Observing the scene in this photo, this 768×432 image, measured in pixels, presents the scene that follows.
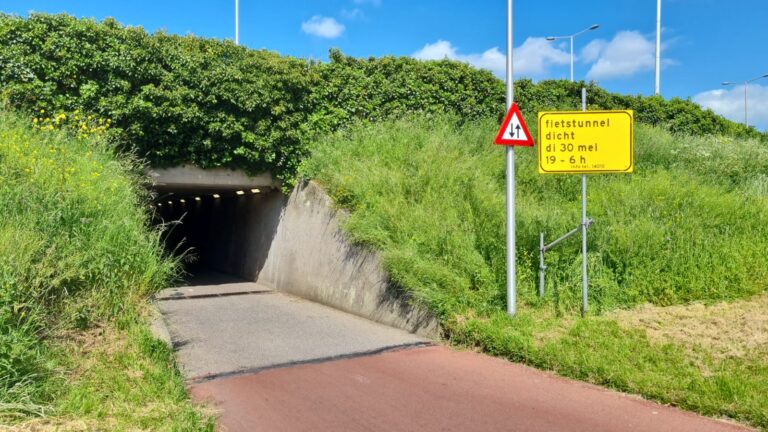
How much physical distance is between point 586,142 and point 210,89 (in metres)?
8.52

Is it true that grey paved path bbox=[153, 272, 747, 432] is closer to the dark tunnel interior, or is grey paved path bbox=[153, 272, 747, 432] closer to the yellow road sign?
the yellow road sign

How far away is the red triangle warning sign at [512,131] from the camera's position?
762cm

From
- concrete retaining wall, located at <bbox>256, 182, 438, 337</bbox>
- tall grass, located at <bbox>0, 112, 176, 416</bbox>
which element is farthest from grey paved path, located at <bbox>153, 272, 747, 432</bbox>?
tall grass, located at <bbox>0, 112, 176, 416</bbox>

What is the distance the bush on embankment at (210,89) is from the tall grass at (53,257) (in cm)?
271

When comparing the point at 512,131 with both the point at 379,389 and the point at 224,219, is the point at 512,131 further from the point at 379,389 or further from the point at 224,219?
the point at 224,219

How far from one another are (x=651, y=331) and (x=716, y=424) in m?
1.90

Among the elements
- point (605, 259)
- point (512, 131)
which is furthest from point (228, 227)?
point (605, 259)

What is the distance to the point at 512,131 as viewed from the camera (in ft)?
25.2

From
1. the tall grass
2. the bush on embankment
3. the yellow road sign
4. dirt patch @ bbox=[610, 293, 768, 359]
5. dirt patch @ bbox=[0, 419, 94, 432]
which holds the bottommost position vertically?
dirt patch @ bbox=[0, 419, 94, 432]

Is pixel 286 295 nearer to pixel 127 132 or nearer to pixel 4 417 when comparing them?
pixel 127 132

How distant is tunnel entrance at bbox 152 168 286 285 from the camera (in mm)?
13508

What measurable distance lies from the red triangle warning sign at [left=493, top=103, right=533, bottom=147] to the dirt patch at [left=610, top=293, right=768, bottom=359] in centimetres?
269

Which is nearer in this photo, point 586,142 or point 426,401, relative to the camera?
point 426,401

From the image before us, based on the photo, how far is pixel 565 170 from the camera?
758 centimetres
